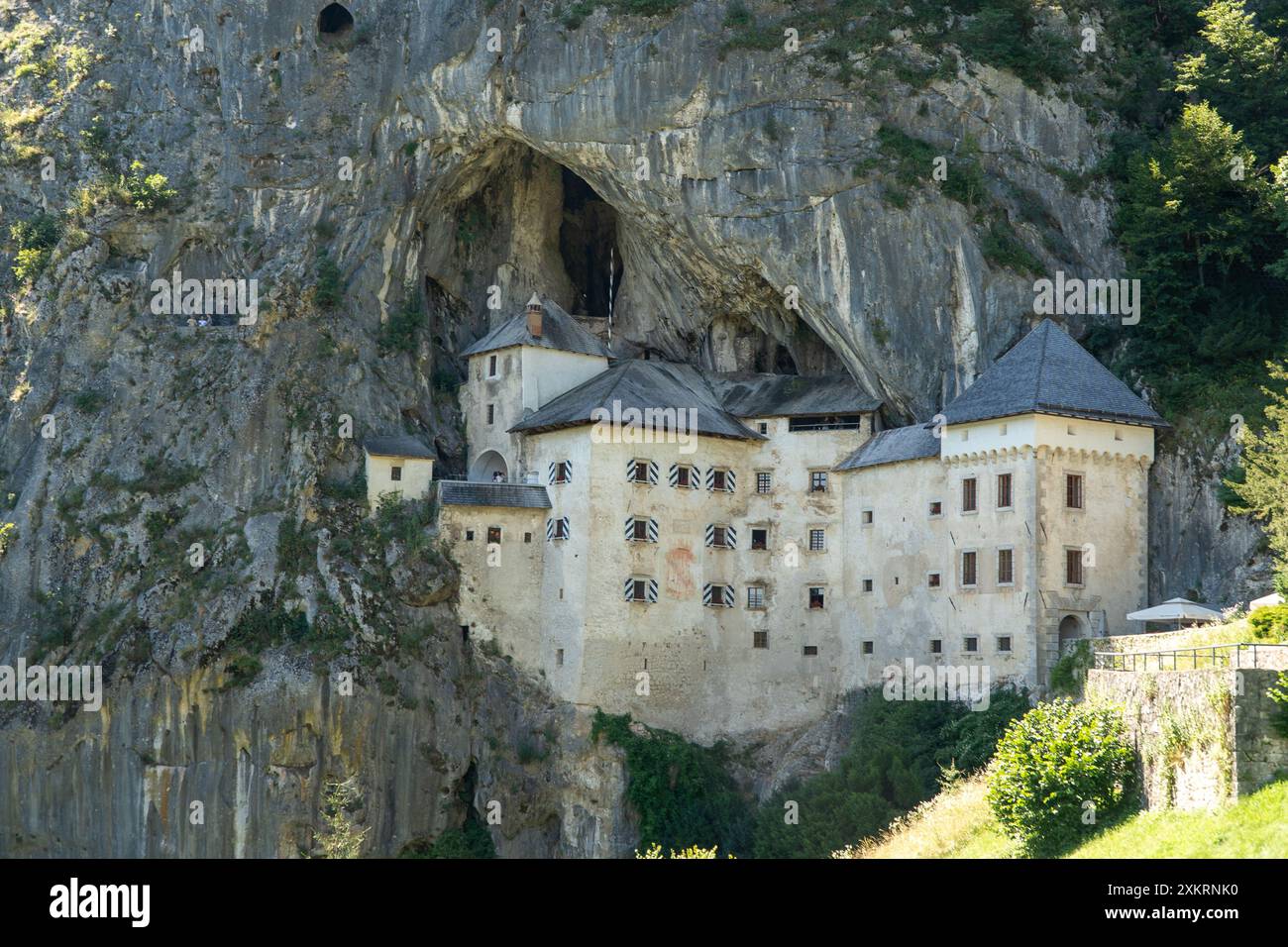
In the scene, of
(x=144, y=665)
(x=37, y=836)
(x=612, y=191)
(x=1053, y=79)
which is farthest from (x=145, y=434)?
(x=1053, y=79)

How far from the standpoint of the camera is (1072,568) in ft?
212

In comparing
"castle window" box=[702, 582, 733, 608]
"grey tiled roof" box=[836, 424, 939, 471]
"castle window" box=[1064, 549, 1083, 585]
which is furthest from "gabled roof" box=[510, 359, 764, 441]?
"castle window" box=[1064, 549, 1083, 585]

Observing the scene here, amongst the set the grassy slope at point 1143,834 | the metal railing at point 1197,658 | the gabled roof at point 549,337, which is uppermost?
the gabled roof at point 549,337

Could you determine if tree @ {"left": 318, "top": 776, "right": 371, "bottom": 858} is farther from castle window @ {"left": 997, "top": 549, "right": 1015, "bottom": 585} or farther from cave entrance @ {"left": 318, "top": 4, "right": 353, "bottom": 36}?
cave entrance @ {"left": 318, "top": 4, "right": 353, "bottom": 36}

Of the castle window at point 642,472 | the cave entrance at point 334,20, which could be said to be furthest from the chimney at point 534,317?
the cave entrance at point 334,20

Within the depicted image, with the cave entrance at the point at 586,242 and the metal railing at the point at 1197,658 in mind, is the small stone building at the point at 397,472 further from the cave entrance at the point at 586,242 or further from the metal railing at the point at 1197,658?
the metal railing at the point at 1197,658

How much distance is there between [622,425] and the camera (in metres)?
72.1

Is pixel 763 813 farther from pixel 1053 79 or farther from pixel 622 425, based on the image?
pixel 1053 79

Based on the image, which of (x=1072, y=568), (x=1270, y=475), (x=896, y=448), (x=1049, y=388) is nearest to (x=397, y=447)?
(x=896, y=448)

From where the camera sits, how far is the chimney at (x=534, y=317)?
76625mm

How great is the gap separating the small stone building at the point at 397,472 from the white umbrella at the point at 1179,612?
2774 cm

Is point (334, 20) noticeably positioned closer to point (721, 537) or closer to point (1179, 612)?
point (721, 537)

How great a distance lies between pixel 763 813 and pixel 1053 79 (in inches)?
1160

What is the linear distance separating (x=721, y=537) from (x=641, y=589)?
13.0 ft
